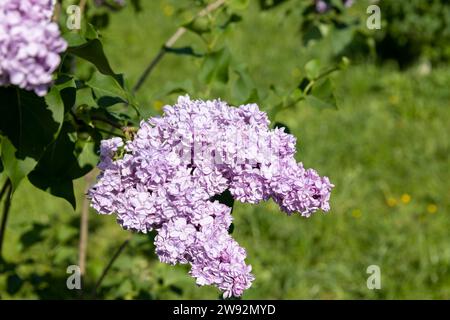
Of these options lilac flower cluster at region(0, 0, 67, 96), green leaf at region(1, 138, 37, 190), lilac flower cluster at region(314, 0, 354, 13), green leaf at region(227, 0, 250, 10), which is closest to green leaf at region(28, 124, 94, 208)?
green leaf at region(1, 138, 37, 190)

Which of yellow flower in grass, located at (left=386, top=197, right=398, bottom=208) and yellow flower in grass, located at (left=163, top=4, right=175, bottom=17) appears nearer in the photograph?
yellow flower in grass, located at (left=386, top=197, right=398, bottom=208)

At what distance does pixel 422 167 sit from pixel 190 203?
2.97 m

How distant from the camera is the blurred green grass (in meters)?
3.00

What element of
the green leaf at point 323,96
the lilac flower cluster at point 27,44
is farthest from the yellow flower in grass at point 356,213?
the lilac flower cluster at point 27,44

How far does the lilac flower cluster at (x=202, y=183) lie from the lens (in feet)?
4.23

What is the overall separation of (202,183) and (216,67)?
0.83 meters

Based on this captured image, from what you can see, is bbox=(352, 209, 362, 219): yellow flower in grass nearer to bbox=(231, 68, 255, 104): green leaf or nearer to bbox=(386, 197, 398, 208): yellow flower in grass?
bbox=(386, 197, 398, 208): yellow flower in grass

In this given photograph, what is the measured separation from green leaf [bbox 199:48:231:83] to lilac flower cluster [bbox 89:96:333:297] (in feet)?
2.34

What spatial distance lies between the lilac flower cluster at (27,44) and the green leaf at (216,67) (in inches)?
40.1

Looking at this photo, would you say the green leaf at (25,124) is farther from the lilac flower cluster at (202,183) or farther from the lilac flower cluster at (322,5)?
the lilac flower cluster at (322,5)
